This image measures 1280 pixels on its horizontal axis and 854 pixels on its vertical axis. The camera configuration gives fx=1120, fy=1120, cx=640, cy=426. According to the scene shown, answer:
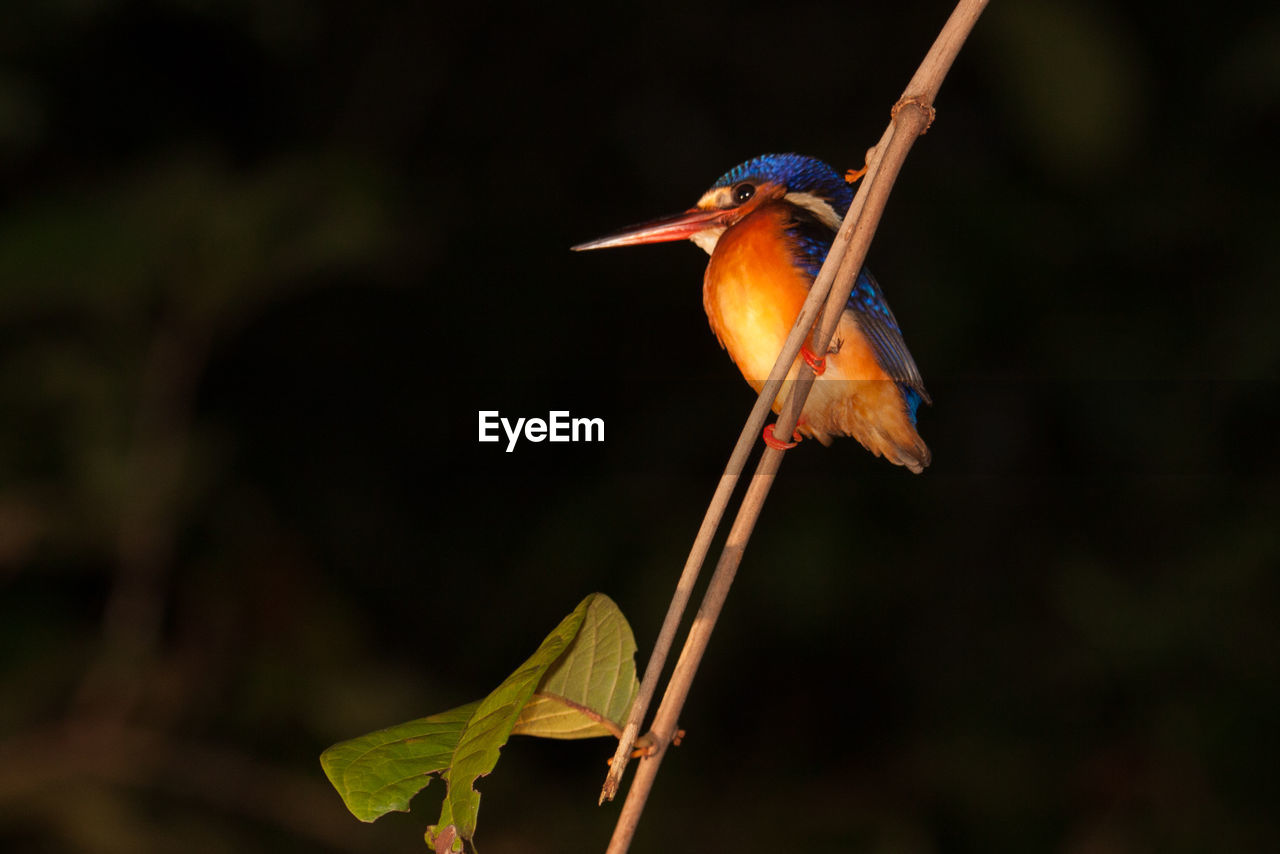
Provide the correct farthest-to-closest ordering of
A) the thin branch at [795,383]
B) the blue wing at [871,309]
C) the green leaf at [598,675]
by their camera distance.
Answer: the blue wing at [871,309] → the green leaf at [598,675] → the thin branch at [795,383]

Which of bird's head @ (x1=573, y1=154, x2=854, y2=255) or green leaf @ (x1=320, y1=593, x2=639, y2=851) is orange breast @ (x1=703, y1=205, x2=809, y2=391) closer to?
bird's head @ (x1=573, y1=154, x2=854, y2=255)

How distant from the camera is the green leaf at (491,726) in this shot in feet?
1.44

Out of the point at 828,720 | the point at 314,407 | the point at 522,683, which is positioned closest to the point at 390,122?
the point at 314,407

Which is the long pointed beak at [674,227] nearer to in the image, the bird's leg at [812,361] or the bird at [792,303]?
the bird at [792,303]

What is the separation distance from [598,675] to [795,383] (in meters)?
0.18

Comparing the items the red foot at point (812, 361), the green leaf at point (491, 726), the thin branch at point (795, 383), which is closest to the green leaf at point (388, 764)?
the green leaf at point (491, 726)

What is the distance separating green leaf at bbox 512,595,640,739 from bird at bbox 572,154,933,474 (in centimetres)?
14

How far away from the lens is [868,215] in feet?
1.26

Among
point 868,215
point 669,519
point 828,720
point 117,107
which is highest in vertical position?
point 117,107

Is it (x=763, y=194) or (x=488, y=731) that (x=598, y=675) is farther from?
(x=763, y=194)

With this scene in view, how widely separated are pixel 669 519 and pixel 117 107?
4.27ft

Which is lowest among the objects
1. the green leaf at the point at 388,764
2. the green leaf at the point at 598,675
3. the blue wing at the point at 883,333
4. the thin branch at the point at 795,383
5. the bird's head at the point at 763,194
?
the green leaf at the point at 388,764

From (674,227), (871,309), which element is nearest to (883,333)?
(871,309)

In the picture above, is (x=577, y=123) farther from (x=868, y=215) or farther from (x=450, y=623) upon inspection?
(x=868, y=215)
